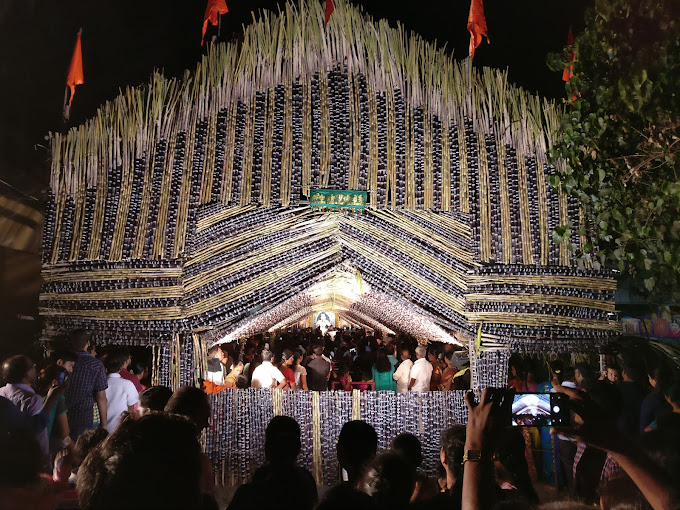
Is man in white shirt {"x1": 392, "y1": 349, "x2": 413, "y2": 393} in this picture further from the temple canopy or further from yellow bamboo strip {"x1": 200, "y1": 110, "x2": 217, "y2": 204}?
yellow bamboo strip {"x1": 200, "y1": 110, "x2": 217, "y2": 204}

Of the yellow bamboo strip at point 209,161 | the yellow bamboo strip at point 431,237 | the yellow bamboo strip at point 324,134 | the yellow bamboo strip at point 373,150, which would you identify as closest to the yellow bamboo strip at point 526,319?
the yellow bamboo strip at point 431,237

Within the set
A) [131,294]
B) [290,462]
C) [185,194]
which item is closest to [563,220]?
[185,194]

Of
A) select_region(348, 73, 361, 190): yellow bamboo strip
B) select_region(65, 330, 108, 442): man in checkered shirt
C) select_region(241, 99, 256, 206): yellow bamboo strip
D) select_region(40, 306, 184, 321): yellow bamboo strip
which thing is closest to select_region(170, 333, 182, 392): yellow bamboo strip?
select_region(40, 306, 184, 321): yellow bamboo strip

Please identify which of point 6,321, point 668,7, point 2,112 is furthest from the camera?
point 6,321

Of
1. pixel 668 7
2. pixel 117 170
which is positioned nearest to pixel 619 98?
pixel 668 7

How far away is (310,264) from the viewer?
6.69m

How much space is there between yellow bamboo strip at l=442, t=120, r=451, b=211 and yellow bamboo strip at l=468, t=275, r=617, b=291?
2.67ft

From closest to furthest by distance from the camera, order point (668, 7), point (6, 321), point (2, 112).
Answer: point (668, 7)
point (2, 112)
point (6, 321)

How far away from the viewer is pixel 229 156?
21.9ft

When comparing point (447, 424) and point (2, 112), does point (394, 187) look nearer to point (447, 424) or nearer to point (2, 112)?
point (447, 424)

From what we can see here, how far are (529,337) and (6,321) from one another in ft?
17.1

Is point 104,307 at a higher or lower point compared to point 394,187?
lower

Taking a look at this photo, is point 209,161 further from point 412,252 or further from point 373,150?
point 412,252

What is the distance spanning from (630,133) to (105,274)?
4.96 meters
